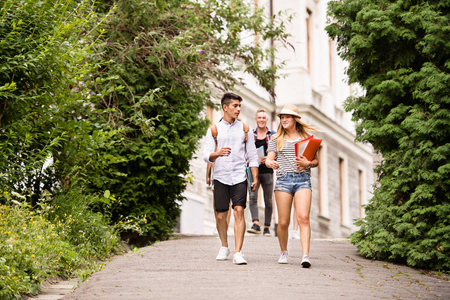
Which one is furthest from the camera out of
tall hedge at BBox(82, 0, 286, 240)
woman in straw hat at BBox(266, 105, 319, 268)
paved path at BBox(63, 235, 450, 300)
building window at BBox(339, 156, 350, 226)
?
building window at BBox(339, 156, 350, 226)

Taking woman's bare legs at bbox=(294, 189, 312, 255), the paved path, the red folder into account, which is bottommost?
the paved path

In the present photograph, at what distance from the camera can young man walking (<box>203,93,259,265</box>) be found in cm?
963

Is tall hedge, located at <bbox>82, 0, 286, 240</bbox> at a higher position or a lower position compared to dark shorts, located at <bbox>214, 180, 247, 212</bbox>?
higher

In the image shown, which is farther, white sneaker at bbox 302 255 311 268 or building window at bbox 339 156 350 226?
building window at bbox 339 156 350 226

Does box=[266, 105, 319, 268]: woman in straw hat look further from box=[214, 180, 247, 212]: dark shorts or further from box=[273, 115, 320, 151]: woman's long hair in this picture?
box=[214, 180, 247, 212]: dark shorts

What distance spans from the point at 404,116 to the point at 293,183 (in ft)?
8.99

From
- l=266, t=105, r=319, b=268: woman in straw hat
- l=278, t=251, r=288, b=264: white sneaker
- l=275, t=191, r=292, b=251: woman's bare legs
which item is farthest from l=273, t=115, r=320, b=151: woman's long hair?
l=278, t=251, r=288, b=264: white sneaker

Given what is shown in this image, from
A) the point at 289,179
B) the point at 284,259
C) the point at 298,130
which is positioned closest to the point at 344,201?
the point at 298,130

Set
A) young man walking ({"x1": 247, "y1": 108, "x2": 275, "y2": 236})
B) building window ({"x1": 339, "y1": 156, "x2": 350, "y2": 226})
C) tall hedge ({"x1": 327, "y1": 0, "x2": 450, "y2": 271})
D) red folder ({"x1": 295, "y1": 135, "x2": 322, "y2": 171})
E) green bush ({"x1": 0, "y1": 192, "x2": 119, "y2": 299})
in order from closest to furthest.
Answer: green bush ({"x1": 0, "y1": 192, "x2": 119, "y2": 299})
red folder ({"x1": 295, "y1": 135, "x2": 322, "y2": 171})
tall hedge ({"x1": 327, "y1": 0, "x2": 450, "y2": 271})
young man walking ({"x1": 247, "y1": 108, "x2": 275, "y2": 236})
building window ({"x1": 339, "y1": 156, "x2": 350, "y2": 226})

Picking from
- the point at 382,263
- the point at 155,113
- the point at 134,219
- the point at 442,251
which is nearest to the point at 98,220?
the point at 134,219

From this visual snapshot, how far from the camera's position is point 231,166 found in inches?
384

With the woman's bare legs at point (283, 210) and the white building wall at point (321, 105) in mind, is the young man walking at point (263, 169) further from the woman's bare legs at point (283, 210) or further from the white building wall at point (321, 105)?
the white building wall at point (321, 105)

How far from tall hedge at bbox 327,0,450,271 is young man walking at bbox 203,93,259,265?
2390mm

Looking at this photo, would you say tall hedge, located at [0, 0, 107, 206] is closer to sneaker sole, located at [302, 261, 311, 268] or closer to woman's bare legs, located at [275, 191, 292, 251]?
woman's bare legs, located at [275, 191, 292, 251]
